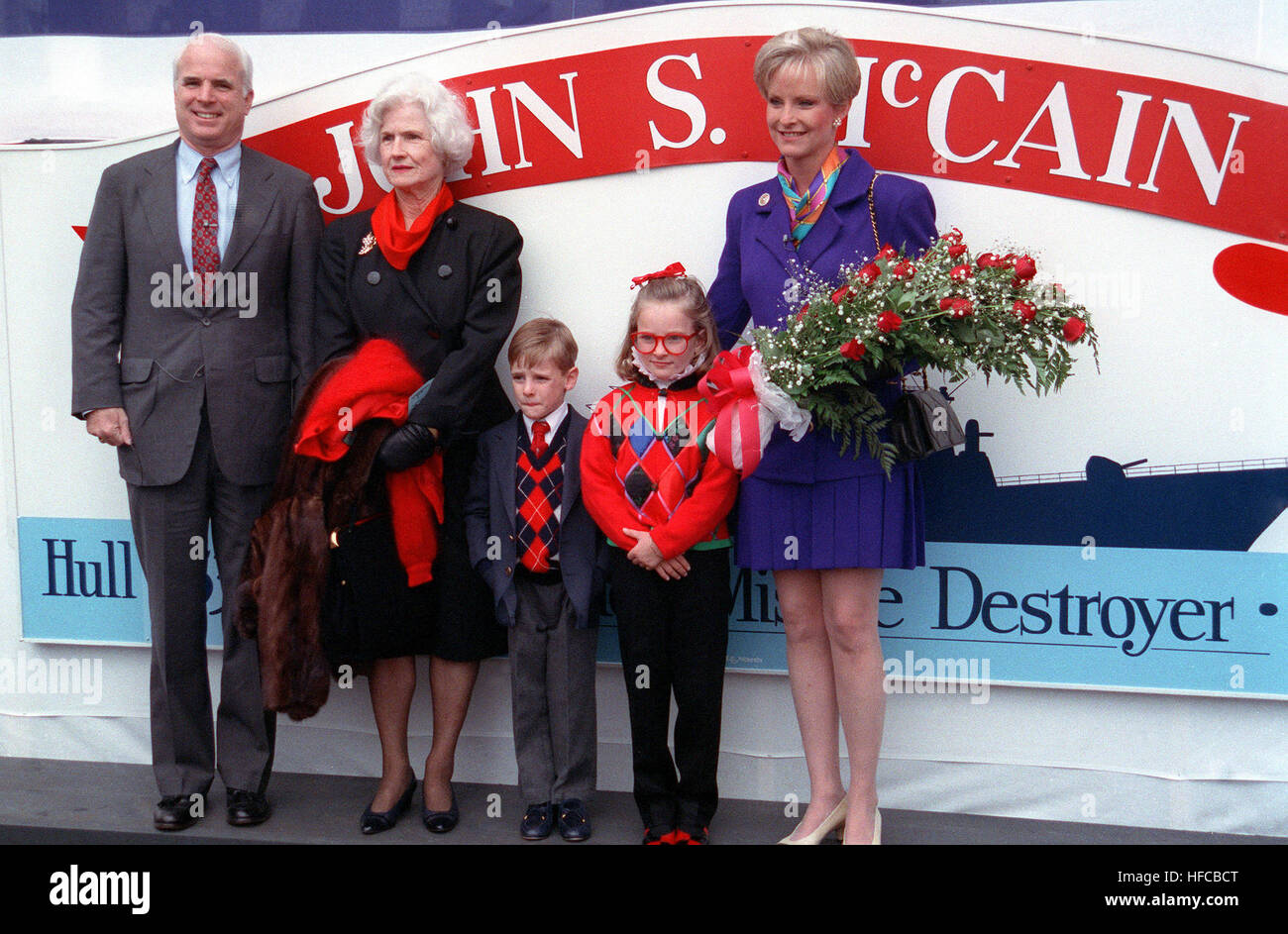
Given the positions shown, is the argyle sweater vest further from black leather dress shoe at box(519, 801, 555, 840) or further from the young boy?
black leather dress shoe at box(519, 801, 555, 840)

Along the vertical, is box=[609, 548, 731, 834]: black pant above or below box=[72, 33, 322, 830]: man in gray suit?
below

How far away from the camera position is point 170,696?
343 cm

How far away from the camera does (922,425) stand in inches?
112

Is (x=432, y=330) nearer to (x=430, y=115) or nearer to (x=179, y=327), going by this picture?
(x=430, y=115)

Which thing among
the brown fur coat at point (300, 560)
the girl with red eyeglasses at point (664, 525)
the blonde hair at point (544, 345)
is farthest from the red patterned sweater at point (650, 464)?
the brown fur coat at point (300, 560)

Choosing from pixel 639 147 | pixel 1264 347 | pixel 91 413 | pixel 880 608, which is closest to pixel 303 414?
pixel 91 413

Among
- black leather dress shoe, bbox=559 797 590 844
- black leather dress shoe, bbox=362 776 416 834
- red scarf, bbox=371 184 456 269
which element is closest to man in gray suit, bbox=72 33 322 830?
red scarf, bbox=371 184 456 269

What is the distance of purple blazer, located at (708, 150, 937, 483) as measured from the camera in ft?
9.67

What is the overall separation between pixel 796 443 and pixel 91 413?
6.72 feet

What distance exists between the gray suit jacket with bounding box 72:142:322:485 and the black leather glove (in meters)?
0.41

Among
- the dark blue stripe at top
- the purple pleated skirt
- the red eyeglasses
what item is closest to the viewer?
the purple pleated skirt

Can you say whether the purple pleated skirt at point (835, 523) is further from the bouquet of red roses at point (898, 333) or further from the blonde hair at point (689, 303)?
the blonde hair at point (689, 303)

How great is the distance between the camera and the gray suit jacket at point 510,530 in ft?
10.6

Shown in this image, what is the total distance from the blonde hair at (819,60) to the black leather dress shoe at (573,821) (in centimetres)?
203
